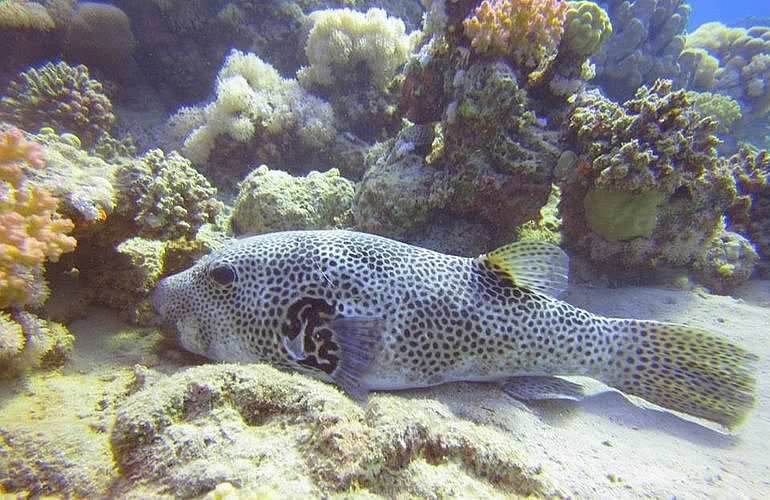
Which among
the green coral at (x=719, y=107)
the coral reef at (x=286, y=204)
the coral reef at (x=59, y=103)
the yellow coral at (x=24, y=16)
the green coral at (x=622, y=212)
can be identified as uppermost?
the green coral at (x=719, y=107)

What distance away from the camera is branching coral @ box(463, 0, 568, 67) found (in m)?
4.32

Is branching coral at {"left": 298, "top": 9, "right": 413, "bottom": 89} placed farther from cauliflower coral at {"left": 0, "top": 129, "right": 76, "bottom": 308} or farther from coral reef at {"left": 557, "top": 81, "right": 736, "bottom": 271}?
cauliflower coral at {"left": 0, "top": 129, "right": 76, "bottom": 308}

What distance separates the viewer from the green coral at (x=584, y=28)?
468 centimetres

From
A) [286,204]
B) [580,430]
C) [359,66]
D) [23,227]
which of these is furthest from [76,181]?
[359,66]

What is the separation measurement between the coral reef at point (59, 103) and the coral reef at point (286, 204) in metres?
4.50

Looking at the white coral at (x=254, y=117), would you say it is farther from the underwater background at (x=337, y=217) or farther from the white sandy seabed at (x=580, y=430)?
the white sandy seabed at (x=580, y=430)

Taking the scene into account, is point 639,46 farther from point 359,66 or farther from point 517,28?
point 517,28

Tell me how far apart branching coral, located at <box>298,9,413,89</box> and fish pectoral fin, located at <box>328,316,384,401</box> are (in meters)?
5.83

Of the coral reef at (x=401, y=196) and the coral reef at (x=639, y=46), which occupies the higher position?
A: the coral reef at (x=639, y=46)

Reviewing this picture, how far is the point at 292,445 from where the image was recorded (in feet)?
6.31

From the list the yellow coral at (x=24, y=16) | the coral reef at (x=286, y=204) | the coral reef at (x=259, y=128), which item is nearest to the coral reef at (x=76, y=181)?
the coral reef at (x=286, y=204)

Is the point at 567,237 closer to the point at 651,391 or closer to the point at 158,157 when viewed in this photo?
the point at 651,391

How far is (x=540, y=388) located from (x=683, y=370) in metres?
1.21

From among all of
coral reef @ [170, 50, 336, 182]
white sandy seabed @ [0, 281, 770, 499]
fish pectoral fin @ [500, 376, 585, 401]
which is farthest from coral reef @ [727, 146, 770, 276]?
coral reef @ [170, 50, 336, 182]
